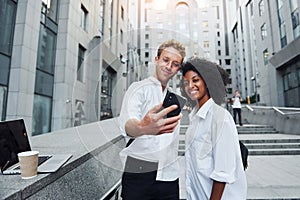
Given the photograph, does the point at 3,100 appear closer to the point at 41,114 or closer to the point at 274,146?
the point at 41,114

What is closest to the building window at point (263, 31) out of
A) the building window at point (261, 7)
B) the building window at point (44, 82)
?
the building window at point (261, 7)

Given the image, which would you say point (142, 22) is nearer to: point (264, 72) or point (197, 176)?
point (197, 176)

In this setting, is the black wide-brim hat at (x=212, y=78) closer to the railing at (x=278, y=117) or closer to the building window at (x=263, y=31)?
the railing at (x=278, y=117)

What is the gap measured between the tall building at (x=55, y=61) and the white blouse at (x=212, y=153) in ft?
1.29

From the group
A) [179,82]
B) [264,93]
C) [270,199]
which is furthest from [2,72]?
[264,93]

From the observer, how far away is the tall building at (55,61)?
957 millimetres

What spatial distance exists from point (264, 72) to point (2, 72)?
15971 millimetres

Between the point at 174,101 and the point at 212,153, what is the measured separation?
1.19ft

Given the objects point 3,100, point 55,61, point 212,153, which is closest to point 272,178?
point 212,153

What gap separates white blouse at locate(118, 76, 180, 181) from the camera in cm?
71

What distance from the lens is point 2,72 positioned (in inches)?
197

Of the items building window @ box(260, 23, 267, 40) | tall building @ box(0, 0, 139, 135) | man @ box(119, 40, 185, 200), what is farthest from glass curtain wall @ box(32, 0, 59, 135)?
building window @ box(260, 23, 267, 40)

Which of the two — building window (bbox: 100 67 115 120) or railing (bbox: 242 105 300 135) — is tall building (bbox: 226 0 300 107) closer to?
railing (bbox: 242 105 300 135)

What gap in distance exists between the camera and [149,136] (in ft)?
2.39
